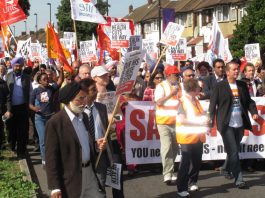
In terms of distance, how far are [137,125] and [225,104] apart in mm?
1840

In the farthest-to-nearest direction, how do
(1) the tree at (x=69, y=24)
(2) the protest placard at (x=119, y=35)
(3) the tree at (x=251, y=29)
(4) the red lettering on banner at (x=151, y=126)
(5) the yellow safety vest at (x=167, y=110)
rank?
(1) the tree at (x=69, y=24)
(3) the tree at (x=251, y=29)
(2) the protest placard at (x=119, y=35)
(4) the red lettering on banner at (x=151, y=126)
(5) the yellow safety vest at (x=167, y=110)

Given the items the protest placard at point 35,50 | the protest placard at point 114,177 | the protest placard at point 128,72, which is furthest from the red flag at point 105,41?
the protest placard at point 114,177

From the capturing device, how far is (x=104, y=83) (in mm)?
7055

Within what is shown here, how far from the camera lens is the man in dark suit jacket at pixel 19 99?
11.8 m

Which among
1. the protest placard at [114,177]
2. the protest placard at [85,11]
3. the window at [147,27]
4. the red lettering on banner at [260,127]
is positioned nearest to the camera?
the protest placard at [114,177]

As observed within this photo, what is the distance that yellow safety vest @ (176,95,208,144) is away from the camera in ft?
26.9

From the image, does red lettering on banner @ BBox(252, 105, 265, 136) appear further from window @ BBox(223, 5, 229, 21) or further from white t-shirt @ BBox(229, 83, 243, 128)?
window @ BBox(223, 5, 229, 21)

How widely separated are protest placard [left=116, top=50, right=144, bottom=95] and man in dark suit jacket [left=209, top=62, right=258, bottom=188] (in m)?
2.36

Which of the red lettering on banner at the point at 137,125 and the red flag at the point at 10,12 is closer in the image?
the red lettering on banner at the point at 137,125

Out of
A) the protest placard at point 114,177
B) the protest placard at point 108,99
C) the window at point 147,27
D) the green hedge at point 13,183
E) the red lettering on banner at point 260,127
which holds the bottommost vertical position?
the green hedge at point 13,183

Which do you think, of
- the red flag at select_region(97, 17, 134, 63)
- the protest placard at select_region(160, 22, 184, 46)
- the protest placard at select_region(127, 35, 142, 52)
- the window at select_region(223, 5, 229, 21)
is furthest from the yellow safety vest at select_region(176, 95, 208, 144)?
the window at select_region(223, 5, 229, 21)

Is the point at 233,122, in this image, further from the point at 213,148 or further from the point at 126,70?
the point at 126,70

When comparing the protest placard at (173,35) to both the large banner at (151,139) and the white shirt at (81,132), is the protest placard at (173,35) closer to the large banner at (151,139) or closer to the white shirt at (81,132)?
the large banner at (151,139)

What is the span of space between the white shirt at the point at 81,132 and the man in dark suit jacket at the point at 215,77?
5.55 metres
